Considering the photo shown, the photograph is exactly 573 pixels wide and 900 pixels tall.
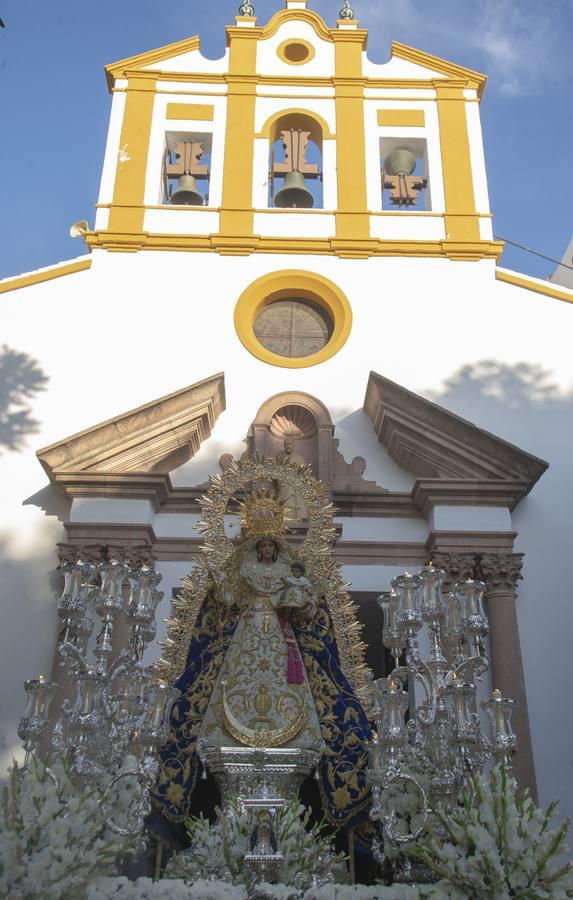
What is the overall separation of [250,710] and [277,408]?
4.92 m

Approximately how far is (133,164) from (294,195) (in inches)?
89.0

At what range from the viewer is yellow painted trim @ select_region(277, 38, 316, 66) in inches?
572

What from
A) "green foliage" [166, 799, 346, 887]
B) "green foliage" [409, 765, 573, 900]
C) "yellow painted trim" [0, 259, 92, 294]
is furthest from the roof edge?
"green foliage" [409, 765, 573, 900]

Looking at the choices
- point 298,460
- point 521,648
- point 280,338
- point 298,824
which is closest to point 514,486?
point 521,648

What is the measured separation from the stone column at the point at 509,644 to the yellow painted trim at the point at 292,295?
133 inches

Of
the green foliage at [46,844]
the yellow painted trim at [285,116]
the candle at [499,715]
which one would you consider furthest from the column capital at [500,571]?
the yellow painted trim at [285,116]

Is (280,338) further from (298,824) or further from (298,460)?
(298,824)

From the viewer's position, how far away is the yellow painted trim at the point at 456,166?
1295cm

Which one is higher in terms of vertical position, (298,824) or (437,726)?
(437,726)

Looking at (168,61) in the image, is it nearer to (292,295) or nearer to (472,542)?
(292,295)

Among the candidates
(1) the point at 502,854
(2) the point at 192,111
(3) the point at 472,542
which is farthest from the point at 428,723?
(2) the point at 192,111

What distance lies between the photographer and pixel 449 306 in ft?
40.2

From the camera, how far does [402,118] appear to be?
13.9 metres

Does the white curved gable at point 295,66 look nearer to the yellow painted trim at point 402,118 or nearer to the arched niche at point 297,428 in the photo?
the yellow painted trim at point 402,118
